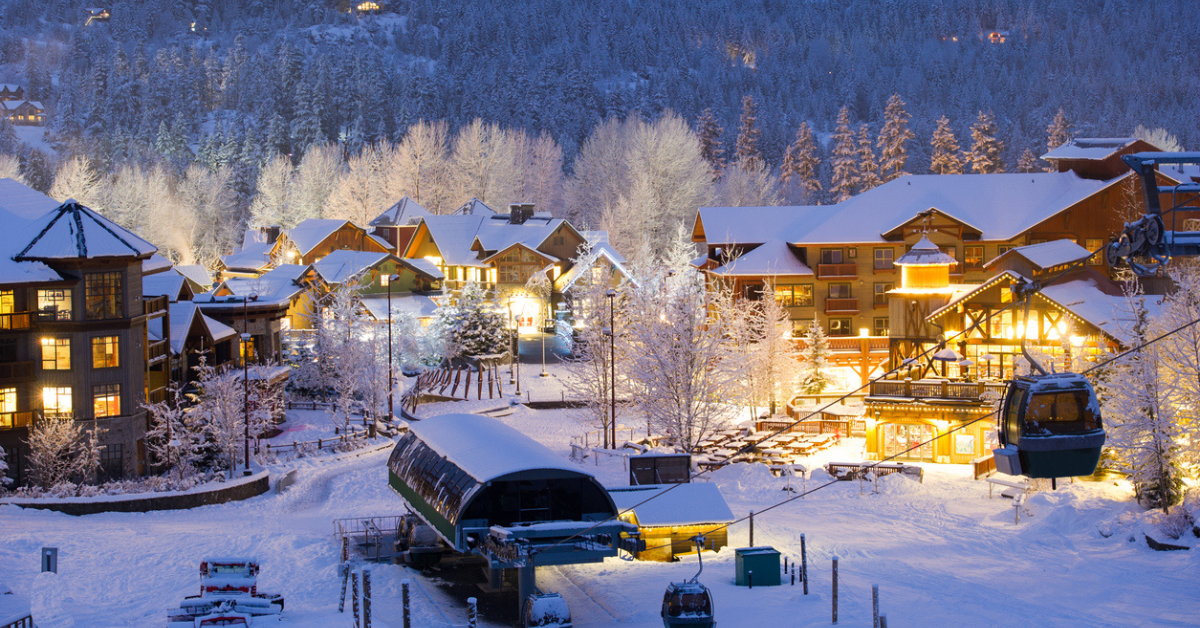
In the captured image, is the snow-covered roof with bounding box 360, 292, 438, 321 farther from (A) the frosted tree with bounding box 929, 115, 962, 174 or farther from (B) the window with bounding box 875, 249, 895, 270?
(A) the frosted tree with bounding box 929, 115, 962, 174

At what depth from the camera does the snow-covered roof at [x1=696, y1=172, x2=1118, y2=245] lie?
6138 centimetres

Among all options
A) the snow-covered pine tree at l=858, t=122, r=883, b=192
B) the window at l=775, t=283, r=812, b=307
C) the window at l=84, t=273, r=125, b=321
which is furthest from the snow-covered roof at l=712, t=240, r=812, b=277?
the snow-covered pine tree at l=858, t=122, r=883, b=192

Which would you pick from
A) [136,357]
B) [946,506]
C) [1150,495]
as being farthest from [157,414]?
[1150,495]

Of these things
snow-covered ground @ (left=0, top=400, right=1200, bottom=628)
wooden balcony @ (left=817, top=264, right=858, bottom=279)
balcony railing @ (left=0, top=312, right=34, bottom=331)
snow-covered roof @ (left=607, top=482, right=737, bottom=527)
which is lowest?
snow-covered ground @ (left=0, top=400, right=1200, bottom=628)

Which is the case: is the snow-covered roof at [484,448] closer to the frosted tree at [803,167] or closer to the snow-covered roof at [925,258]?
the snow-covered roof at [925,258]

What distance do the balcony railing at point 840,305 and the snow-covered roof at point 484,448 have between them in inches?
1325

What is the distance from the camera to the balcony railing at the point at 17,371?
122 feet

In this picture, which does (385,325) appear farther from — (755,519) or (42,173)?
(42,173)

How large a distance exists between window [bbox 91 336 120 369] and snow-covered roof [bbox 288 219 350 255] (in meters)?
52.6

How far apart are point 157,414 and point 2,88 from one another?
180 meters

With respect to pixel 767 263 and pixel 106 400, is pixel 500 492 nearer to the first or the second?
pixel 106 400

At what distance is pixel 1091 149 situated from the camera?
62.0 metres

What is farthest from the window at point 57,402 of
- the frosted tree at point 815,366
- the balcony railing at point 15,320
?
the frosted tree at point 815,366

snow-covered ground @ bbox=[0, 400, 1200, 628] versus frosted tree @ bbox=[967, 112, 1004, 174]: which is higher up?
frosted tree @ bbox=[967, 112, 1004, 174]
